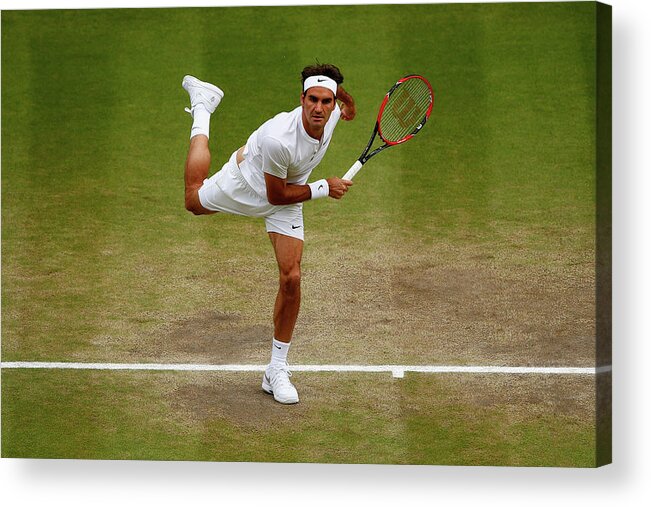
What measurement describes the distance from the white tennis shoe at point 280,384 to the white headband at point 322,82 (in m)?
1.87

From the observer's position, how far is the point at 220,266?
10281 mm

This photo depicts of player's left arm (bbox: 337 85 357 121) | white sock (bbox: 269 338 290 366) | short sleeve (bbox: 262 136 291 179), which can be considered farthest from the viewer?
white sock (bbox: 269 338 290 366)

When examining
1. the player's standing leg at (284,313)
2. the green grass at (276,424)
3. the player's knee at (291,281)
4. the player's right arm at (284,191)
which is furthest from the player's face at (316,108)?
the green grass at (276,424)

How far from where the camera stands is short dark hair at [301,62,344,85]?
9070 mm

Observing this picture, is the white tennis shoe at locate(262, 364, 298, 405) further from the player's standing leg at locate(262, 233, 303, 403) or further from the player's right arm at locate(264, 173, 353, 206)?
the player's right arm at locate(264, 173, 353, 206)

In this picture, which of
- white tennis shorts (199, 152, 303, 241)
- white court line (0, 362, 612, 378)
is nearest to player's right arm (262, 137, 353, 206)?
white tennis shorts (199, 152, 303, 241)

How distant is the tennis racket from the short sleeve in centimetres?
61

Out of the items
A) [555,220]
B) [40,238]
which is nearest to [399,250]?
[555,220]

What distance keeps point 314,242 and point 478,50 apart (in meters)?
1.81

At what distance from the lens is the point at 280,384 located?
944 centimetres

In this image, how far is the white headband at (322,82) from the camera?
9000mm

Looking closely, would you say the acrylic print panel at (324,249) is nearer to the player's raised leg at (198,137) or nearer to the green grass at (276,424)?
the green grass at (276,424)

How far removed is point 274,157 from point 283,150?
74 mm

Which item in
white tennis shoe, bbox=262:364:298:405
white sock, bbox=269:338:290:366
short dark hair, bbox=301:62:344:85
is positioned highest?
short dark hair, bbox=301:62:344:85
